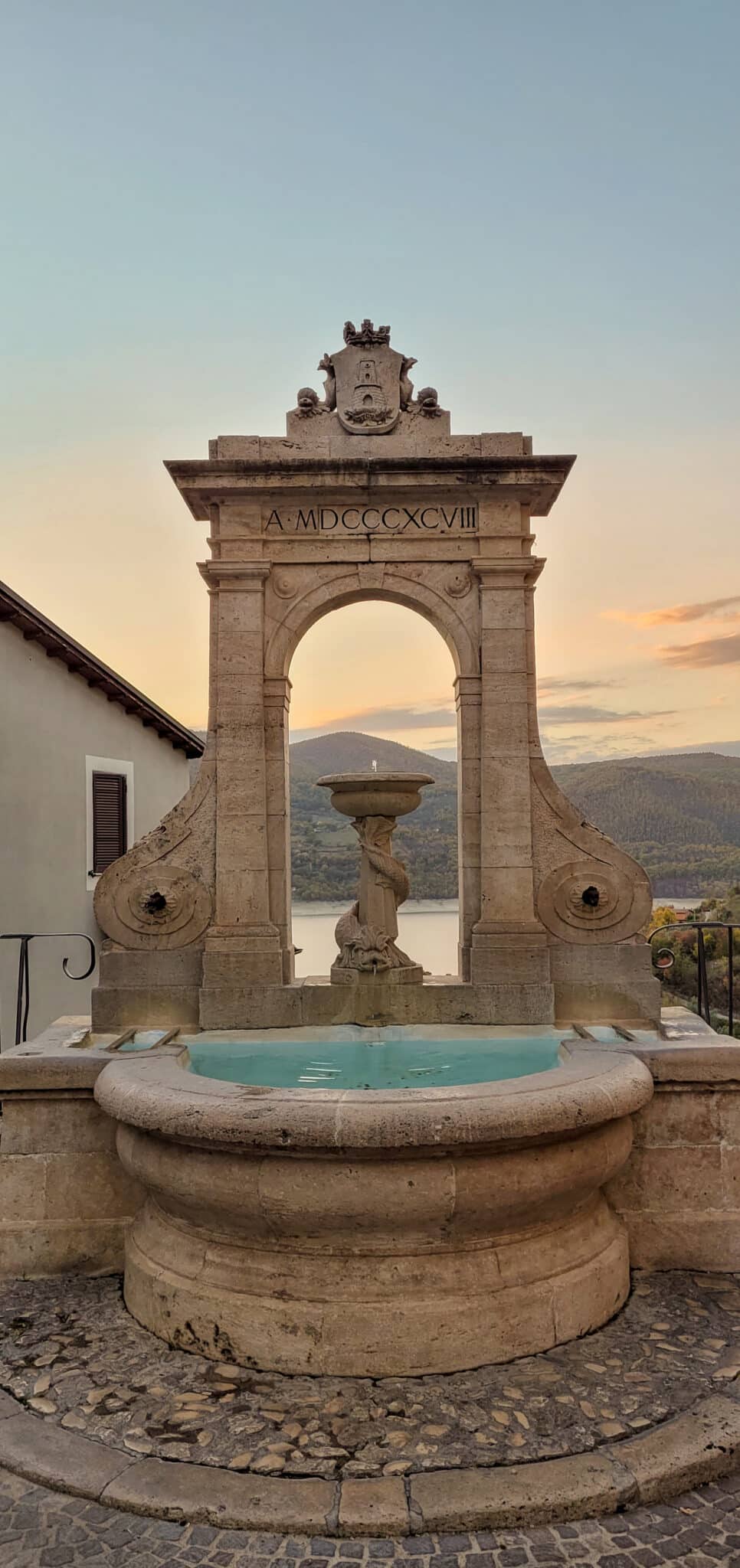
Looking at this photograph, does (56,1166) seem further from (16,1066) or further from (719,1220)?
(719,1220)

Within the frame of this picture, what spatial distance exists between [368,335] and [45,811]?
9579 millimetres

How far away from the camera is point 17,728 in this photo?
14.3m

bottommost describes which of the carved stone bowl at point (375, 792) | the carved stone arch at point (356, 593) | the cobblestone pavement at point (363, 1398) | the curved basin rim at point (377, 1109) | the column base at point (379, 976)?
the cobblestone pavement at point (363, 1398)

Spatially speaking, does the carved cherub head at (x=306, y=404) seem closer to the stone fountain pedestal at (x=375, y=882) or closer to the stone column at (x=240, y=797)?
the stone column at (x=240, y=797)

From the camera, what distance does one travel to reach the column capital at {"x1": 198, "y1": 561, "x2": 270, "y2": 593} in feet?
24.8

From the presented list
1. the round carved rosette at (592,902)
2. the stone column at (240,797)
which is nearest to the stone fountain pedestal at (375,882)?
the stone column at (240,797)

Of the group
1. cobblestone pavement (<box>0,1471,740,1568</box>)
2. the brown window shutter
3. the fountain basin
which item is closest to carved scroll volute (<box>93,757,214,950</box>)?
the fountain basin

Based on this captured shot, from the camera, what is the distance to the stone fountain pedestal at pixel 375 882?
23.6ft

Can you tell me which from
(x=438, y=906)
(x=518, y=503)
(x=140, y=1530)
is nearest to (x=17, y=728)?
(x=438, y=906)

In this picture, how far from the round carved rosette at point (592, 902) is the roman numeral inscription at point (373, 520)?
270 centimetres

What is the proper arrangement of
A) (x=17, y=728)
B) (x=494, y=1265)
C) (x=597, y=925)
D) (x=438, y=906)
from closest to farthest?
1. (x=494, y=1265)
2. (x=597, y=925)
3. (x=438, y=906)
4. (x=17, y=728)

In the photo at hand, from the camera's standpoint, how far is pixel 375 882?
7430mm

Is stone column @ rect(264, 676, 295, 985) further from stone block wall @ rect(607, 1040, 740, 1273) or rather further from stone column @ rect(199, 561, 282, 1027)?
stone block wall @ rect(607, 1040, 740, 1273)

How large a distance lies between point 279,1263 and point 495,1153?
1.10 meters
